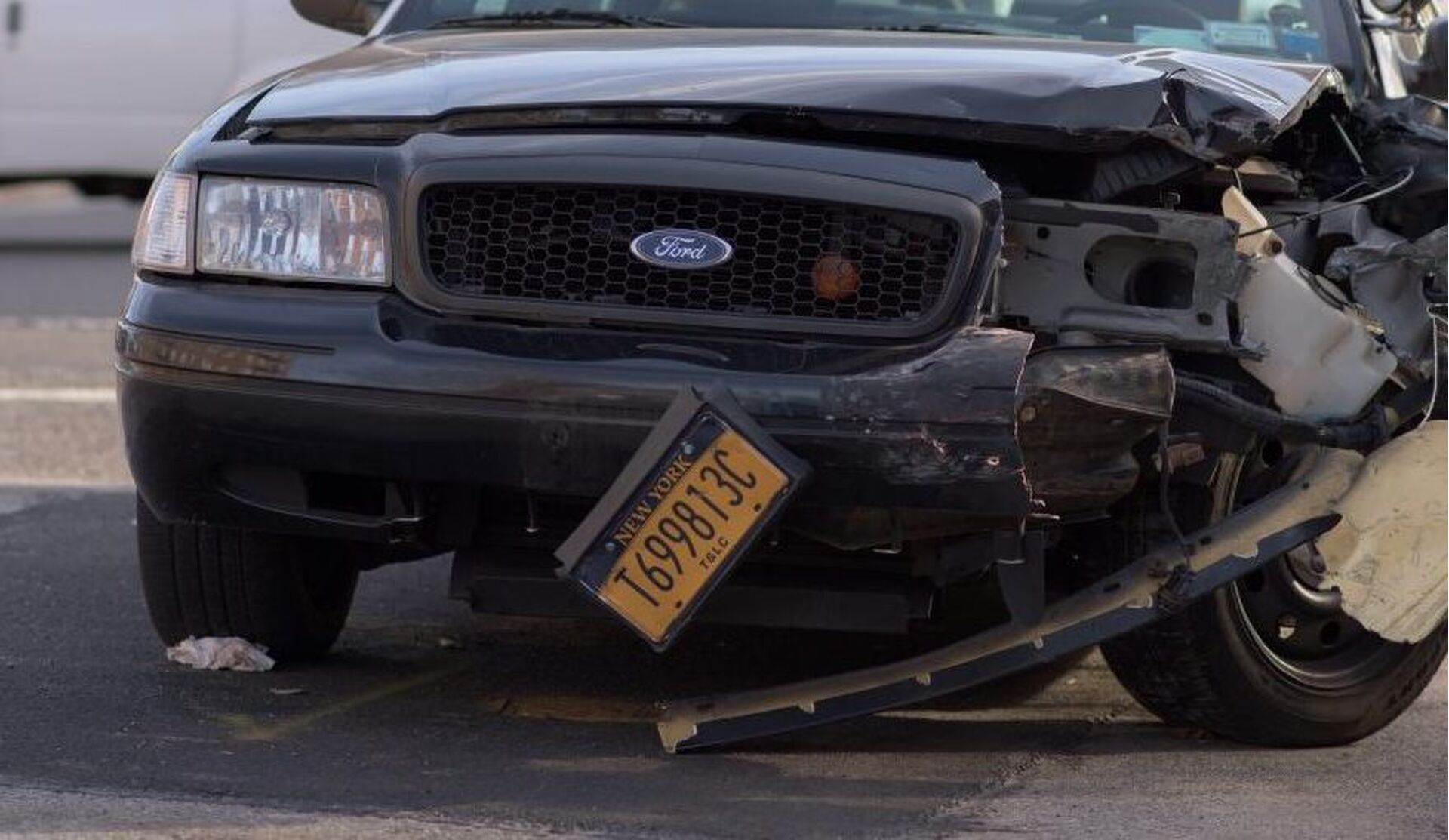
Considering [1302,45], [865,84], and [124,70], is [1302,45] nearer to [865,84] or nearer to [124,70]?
[865,84]

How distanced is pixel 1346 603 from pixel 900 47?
127cm

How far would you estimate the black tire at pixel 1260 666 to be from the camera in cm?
452

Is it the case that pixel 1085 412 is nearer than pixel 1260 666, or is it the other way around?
pixel 1085 412

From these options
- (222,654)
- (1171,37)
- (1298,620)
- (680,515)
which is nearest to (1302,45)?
(1171,37)

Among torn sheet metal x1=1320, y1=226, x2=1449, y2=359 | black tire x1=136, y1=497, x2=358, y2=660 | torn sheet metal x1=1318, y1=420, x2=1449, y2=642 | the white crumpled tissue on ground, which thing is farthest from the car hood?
the white crumpled tissue on ground

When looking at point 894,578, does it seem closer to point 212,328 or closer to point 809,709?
point 809,709

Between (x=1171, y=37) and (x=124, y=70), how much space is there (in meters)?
9.19

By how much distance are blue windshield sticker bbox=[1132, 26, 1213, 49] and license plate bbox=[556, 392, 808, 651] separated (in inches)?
66.6

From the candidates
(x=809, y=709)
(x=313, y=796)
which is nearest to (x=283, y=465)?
(x=313, y=796)

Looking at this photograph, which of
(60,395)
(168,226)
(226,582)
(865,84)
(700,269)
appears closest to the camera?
(700,269)

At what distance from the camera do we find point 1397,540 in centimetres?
448

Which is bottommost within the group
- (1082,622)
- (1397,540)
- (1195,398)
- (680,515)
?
(1082,622)

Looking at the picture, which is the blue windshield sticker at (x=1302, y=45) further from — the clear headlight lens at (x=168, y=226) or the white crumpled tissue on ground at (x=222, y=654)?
the white crumpled tissue on ground at (x=222, y=654)

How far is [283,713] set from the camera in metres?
4.75
